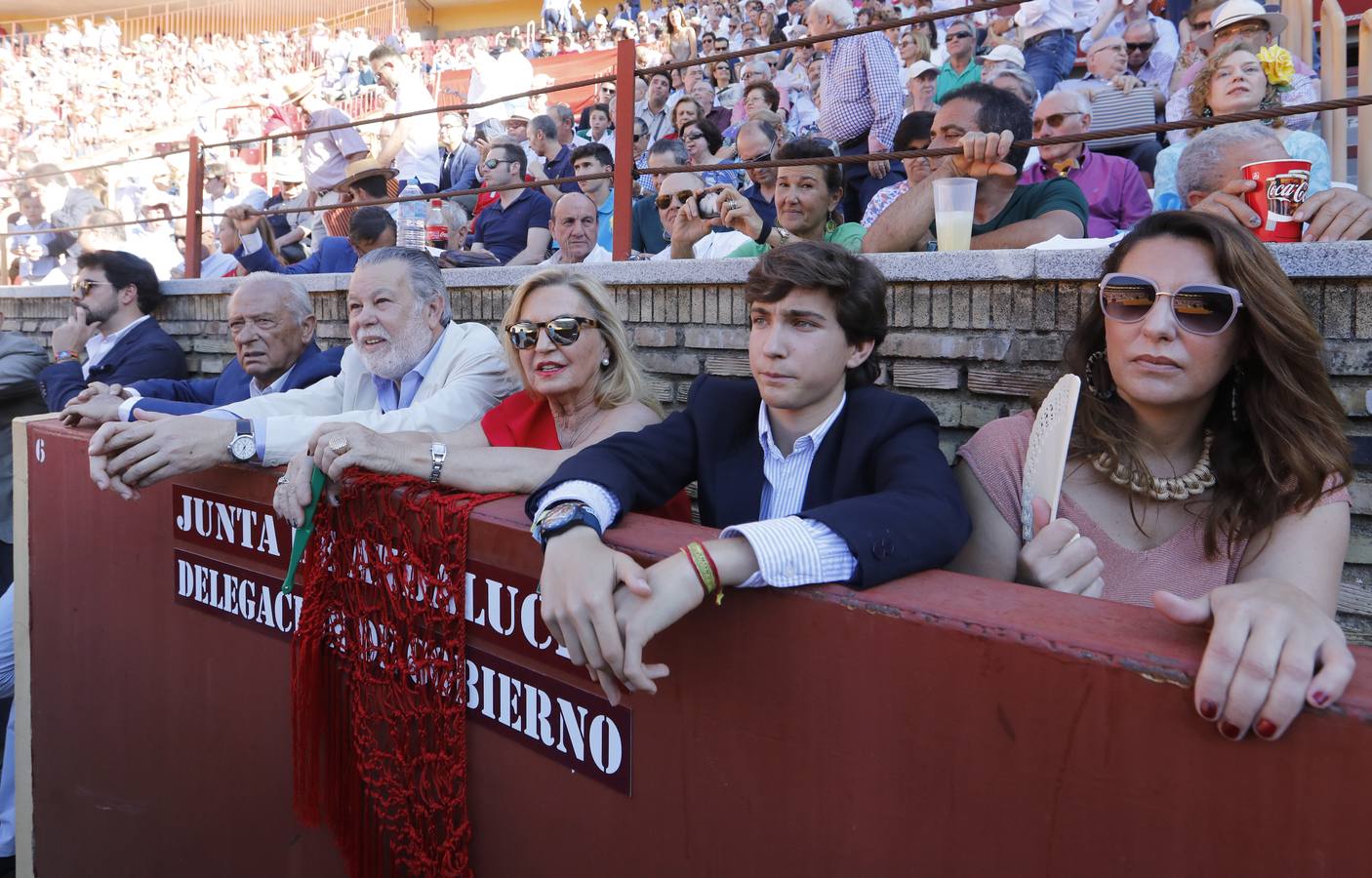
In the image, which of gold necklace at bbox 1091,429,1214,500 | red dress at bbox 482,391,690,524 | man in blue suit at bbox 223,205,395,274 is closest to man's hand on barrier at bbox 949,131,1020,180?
gold necklace at bbox 1091,429,1214,500

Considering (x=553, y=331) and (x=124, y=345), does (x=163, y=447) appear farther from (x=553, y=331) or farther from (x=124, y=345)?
(x=124, y=345)

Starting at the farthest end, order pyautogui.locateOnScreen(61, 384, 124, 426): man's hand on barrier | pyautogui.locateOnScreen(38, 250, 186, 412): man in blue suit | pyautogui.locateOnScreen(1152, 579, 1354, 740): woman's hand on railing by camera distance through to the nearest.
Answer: pyautogui.locateOnScreen(38, 250, 186, 412): man in blue suit
pyautogui.locateOnScreen(61, 384, 124, 426): man's hand on barrier
pyautogui.locateOnScreen(1152, 579, 1354, 740): woman's hand on railing

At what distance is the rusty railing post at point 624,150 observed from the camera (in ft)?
12.5

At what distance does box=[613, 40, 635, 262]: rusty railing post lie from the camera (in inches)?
150

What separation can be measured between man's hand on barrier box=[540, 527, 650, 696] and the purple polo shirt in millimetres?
3437

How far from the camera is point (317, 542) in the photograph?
2.17 meters

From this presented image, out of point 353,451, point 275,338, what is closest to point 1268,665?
point 353,451

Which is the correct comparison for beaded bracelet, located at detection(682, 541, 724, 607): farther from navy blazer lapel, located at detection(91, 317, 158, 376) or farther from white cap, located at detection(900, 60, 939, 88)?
white cap, located at detection(900, 60, 939, 88)

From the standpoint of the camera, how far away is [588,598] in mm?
1401

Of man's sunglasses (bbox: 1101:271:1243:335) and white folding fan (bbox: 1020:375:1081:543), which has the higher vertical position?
man's sunglasses (bbox: 1101:271:1243:335)

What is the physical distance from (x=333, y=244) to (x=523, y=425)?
13.6 ft

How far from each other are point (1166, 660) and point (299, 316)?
415 centimetres

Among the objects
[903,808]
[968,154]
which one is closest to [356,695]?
[903,808]

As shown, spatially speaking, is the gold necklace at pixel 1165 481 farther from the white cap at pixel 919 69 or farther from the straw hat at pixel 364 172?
the straw hat at pixel 364 172
